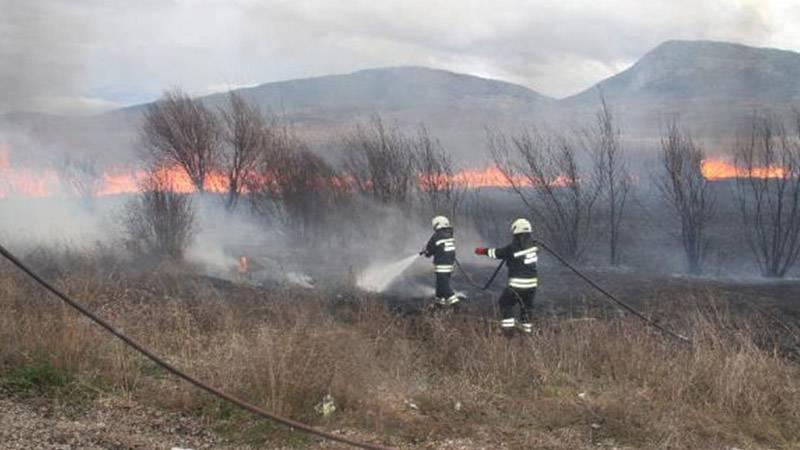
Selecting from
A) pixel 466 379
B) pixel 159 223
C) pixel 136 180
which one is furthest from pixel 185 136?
pixel 466 379

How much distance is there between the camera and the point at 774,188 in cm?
2477

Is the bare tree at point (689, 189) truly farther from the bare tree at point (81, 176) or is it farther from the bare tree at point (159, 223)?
the bare tree at point (81, 176)

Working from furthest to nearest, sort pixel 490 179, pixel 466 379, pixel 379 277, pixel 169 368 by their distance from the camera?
pixel 490 179, pixel 379 277, pixel 466 379, pixel 169 368

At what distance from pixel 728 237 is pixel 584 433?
25.8 m

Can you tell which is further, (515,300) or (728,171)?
(728,171)

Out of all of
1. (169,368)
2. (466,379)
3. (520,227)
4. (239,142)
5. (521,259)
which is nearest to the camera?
(169,368)

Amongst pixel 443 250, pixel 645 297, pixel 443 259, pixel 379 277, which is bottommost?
pixel 645 297

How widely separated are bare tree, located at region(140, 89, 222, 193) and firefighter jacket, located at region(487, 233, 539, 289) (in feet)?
61.0

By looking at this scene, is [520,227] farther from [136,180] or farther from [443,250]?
[136,180]

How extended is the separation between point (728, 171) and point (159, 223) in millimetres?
19210

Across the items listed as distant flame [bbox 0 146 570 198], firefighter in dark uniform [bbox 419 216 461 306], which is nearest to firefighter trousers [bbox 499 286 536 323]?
firefighter in dark uniform [bbox 419 216 461 306]

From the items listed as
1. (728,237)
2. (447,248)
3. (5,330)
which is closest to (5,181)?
(447,248)

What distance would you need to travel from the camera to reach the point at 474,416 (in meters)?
6.07

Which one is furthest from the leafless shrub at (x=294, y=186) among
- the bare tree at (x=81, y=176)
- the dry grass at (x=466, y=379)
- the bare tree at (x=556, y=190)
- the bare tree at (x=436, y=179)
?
the dry grass at (x=466, y=379)
